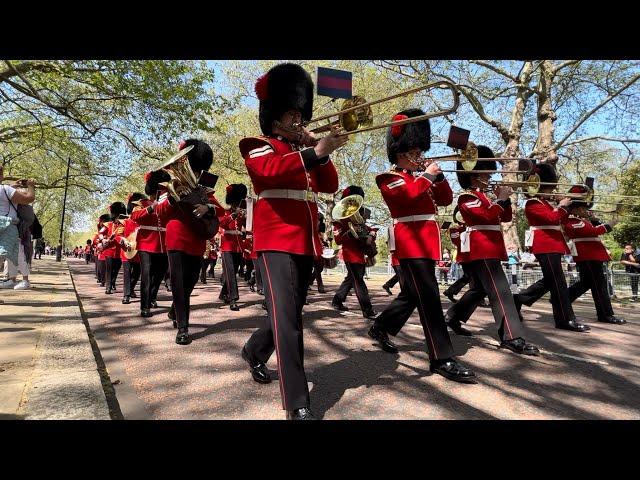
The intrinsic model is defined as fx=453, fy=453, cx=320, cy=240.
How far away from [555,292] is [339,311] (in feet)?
11.1

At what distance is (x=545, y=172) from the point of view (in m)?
7.44

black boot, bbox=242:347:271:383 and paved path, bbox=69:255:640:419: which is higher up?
black boot, bbox=242:347:271:383

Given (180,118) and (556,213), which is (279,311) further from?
Answer: (180,118)

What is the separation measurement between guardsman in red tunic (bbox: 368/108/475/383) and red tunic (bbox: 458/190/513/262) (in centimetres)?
107

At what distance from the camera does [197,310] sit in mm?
7754

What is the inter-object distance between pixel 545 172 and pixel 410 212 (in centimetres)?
430

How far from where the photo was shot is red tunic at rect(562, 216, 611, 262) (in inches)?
283

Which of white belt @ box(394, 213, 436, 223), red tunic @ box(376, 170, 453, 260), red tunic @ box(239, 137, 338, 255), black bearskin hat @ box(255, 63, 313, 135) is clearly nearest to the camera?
red tunic @ box(239, 137, 338, 255)

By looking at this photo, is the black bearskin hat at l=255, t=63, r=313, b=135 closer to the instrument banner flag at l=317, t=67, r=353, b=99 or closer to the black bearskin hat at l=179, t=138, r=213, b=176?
the instrument banner flag at l=317, t=67, r=353, b=99

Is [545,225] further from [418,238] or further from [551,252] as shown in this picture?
[418,238]

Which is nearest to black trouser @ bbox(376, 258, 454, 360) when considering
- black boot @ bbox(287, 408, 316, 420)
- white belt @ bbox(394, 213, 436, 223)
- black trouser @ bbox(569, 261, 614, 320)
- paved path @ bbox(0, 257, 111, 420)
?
white belt @ bbox(394, 213, 436, 223)

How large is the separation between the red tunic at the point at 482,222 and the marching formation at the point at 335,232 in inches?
0.5

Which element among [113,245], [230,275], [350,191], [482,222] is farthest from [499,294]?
[113,245]
